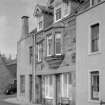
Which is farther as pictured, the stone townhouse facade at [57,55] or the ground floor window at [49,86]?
the ground floor window at [49,86]

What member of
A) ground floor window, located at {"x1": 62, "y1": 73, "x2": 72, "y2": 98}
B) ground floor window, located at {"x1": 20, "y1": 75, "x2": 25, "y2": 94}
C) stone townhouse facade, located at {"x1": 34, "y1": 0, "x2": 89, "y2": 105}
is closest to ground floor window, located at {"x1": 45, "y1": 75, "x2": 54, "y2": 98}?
stone townhouse facade, located at {"x1": 34, "y1": 0, "x2": 89, "y2": 105}

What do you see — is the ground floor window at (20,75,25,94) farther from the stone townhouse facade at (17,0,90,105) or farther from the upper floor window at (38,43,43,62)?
the upper floor window at (38,43,43,62)

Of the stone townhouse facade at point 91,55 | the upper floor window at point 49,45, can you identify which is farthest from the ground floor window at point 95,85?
the upper floor window at point 49,45

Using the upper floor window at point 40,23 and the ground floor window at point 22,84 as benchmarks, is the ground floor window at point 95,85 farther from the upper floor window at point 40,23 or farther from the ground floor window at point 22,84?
the ground floor window at point 22,84

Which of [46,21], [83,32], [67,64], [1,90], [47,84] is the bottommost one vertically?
[1,90]

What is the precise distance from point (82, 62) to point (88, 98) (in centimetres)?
269

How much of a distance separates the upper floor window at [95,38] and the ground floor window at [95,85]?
5.68 ft

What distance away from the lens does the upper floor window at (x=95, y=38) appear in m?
19.0

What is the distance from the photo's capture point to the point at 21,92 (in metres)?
32.7

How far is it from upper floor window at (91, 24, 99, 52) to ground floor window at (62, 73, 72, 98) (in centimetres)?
407

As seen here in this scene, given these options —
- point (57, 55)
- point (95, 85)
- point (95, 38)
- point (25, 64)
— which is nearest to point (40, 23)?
point (25, 64)

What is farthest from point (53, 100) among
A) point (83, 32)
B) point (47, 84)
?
point (83, 32)

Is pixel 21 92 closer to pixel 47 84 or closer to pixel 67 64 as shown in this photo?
pixel 47 84

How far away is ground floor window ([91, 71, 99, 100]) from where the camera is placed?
18.6 metres
